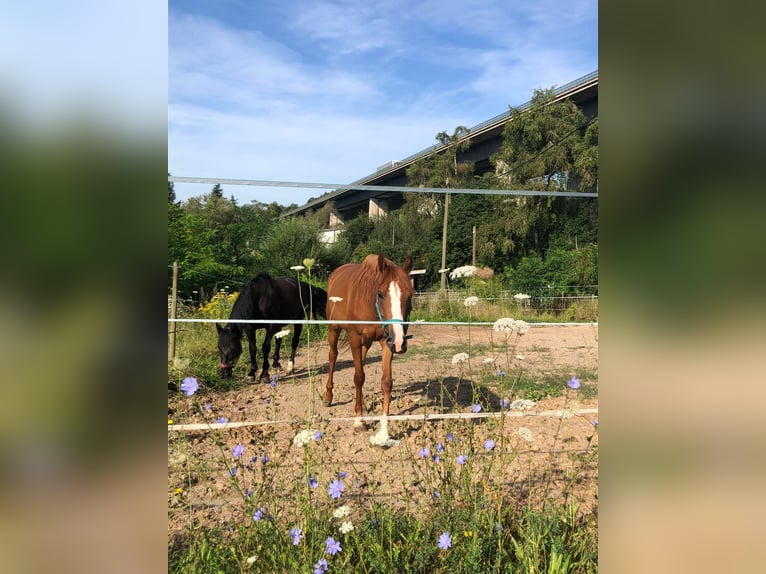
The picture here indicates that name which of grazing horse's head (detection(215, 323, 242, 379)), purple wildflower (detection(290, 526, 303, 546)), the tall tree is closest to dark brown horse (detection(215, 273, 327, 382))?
grazing horse's head (detection(215, 323, 242, 379))

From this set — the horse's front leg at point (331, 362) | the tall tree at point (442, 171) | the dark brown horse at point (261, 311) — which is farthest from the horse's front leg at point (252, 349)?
the tall tree at point (442, 171)

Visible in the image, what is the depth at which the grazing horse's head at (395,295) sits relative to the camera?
2.88 metres

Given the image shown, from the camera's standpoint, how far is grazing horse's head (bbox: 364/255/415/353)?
2.88 metres

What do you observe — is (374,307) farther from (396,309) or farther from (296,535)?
(296,535)

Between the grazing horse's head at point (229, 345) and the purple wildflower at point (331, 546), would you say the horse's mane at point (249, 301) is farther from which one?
the purple wildflower at point (331, 546)

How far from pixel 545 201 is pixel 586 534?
202cm

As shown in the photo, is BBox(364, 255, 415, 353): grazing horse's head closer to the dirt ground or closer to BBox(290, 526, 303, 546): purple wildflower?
the dirt ground

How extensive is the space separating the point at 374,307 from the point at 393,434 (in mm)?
978
